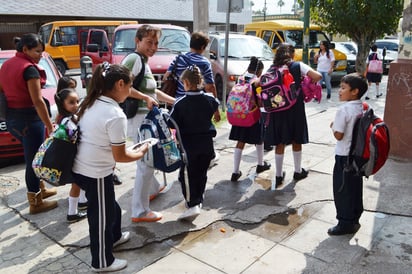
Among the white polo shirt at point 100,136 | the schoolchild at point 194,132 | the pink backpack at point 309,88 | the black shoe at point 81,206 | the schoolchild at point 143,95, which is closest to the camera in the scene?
the white polo shirt at point 100,136

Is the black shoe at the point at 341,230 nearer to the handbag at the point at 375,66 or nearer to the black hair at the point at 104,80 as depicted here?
the black hair at the point at 104,80

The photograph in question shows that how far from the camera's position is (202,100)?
3.54m

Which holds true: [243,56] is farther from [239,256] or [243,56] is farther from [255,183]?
[239,256]

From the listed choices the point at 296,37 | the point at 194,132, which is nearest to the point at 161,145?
the point at 194,132

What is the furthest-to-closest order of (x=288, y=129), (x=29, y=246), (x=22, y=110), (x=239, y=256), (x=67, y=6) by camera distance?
(x=67, y=6) < (x=288, y=129) < (x=22, y=110) < (x=29, y=246) < (x=239, y=256)

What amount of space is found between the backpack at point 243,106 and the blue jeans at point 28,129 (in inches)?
83.3

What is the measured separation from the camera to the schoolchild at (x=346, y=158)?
319 centimetres

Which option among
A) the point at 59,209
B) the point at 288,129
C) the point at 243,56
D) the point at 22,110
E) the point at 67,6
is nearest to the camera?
the point at 22,110

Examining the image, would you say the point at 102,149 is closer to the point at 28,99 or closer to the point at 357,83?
the point at 28,99

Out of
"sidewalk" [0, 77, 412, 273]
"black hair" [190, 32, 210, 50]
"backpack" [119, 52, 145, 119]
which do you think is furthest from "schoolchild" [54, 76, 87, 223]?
"black hair" [190, 32, 210, 50]

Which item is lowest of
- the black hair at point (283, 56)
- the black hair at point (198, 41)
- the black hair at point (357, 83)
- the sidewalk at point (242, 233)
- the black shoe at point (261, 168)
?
the sidewalk at point (242, 233)

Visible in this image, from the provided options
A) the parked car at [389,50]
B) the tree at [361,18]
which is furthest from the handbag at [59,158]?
the parked car at [389,50]

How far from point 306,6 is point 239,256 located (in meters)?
9.21

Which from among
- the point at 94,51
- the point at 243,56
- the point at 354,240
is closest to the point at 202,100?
the point at 354,240
